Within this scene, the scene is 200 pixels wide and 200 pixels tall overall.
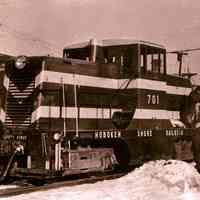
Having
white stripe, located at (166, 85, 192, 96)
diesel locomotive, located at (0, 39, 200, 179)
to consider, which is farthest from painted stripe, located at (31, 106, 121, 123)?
white stripe, located at (166, 85, 192, 96)

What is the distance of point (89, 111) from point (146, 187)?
284 centimetres

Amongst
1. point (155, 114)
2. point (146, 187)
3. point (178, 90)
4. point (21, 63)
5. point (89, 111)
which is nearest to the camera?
point (146, 187)

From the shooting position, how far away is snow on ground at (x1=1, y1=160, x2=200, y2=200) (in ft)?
27.9

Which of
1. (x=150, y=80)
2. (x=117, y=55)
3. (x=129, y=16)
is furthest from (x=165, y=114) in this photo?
(x=129, y=16)

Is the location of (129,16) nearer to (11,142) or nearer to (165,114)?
(165,114)

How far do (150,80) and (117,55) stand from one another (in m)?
1.13

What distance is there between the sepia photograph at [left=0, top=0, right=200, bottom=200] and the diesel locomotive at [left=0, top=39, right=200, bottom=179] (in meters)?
0.02

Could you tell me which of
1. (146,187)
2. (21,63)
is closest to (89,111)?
(21,63)

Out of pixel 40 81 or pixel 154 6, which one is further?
pixel 154 6

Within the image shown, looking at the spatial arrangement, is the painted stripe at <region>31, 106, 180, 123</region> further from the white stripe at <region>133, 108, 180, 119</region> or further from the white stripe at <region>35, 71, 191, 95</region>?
the white stripe at <region>35, 71, 191, 95</region>

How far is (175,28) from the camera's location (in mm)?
45875

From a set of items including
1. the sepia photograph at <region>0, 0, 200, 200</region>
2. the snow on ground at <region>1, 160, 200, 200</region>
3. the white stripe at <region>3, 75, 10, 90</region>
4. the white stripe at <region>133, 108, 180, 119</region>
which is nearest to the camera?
the snow on ground at <region>1, 160, 200, 200</region>

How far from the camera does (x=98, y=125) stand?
11.8 meters

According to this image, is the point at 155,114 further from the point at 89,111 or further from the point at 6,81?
the point at 6,81
